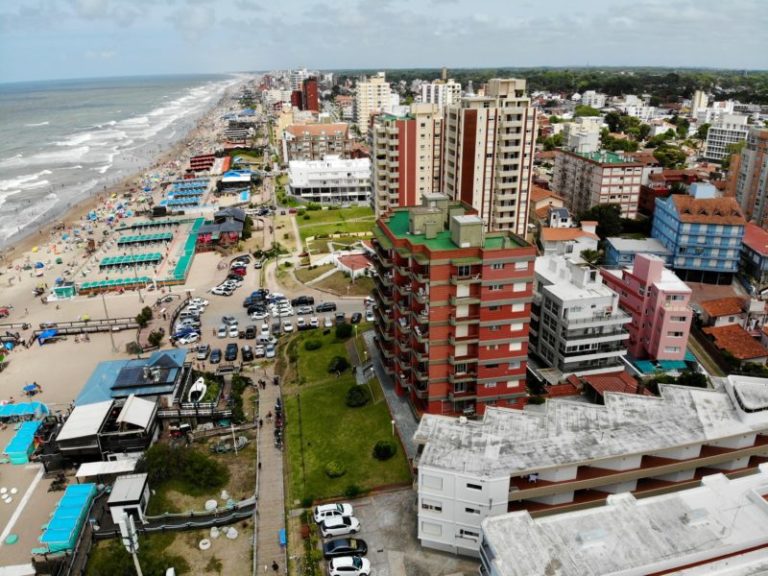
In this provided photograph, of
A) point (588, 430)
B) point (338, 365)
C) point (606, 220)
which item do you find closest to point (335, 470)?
point (338, 365)

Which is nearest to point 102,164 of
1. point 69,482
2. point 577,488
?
point 69,482

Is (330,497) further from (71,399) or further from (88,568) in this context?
(71,399)

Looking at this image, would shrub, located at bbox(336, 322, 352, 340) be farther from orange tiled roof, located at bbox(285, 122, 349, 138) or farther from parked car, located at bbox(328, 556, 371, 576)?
orange tiled roof, located at bbox(285, 122, 349, 138)

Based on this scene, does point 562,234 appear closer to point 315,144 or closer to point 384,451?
point 384,451

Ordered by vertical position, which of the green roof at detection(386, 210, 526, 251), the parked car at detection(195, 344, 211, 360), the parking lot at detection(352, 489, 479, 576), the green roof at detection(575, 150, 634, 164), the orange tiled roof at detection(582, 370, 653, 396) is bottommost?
the parked car at detection(195, 344, 211, 360)

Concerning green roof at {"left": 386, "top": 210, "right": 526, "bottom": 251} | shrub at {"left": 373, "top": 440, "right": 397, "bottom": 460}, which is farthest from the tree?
shrub at {"left": 373, "top": 440, "right": 397, "bottom": 460}

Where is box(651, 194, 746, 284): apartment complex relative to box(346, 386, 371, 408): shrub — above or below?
above
